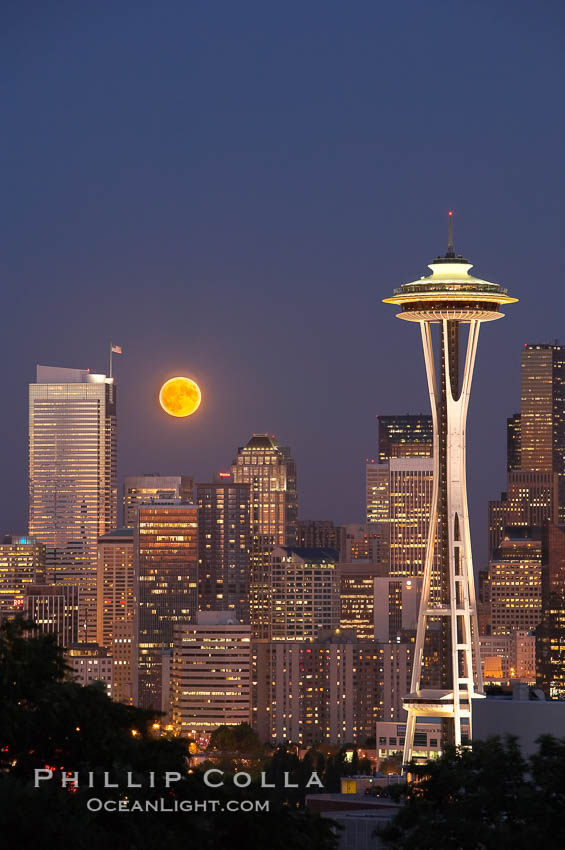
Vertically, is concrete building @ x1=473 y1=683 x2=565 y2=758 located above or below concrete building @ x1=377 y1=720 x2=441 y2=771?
above

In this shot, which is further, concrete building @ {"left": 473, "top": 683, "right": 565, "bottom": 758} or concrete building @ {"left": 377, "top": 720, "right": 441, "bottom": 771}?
concrete building @ {"left": 377, "top": 720, "right": 441, "bottom": 771}

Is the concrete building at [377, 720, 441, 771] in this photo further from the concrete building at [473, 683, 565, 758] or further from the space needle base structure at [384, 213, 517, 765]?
the concrete building at [473, 683, 565, 758]

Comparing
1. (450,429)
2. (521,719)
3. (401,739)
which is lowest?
(401,739)

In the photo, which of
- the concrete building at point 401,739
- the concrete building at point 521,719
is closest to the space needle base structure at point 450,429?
the concrete building at point 401,739

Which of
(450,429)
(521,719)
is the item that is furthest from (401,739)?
(521,719)

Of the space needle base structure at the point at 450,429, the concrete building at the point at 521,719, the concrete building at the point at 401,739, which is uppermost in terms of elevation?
the space needle base structure at the point at 450,429

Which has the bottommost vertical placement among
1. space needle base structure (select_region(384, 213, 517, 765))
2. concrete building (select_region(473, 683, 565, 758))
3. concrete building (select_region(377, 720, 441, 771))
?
concrete building (select_region(377, 720, 441, 771))

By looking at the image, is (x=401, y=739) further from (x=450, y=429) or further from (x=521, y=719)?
(x=521, y=719)

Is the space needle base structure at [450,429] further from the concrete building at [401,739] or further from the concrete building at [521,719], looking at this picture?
the concrete building at [521,719]

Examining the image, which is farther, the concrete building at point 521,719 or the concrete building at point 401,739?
the concrete building at point 401,739

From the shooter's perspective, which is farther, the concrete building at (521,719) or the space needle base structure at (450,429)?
the space needle base structure at (450,429)

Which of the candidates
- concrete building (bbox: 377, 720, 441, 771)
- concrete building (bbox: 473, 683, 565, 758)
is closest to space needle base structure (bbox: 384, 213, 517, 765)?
concrete building (bbox: 377, 720, 441, 771)

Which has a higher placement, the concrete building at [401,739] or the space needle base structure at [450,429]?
the space needle base structure at [450,429]

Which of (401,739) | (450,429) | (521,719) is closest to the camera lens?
(521,719)
